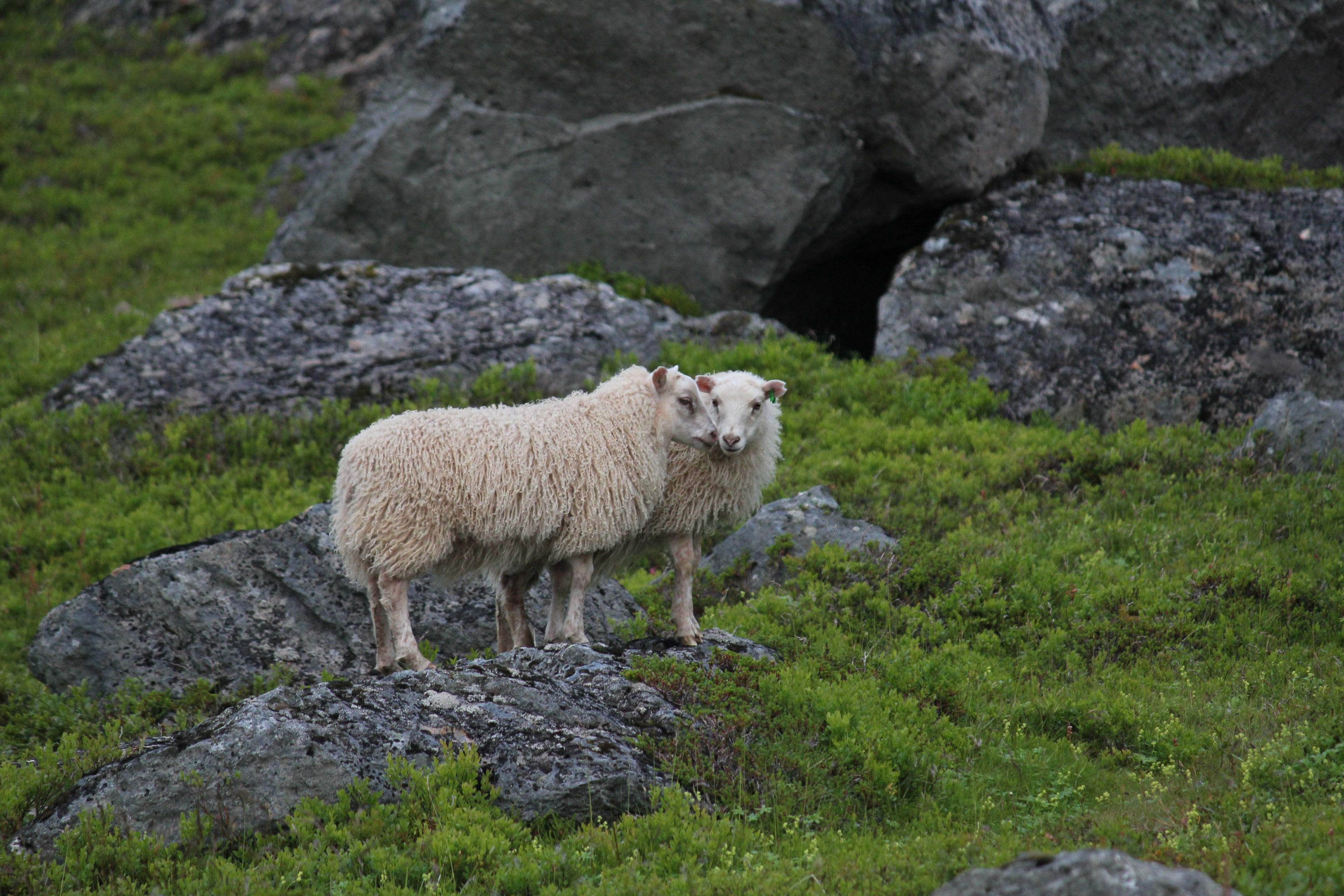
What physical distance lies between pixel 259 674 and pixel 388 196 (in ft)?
28.2

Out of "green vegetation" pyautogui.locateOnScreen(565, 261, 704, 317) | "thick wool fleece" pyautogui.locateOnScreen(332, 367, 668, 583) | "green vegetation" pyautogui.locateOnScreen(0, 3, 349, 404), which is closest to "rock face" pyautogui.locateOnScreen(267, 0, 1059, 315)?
"green vegetation" pyautogui.locateOnScreen(565, 261, 704, 317)

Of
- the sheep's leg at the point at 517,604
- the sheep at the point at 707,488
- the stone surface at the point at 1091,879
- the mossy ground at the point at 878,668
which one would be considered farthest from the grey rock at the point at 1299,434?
the sheep's leg at the point at 517,604

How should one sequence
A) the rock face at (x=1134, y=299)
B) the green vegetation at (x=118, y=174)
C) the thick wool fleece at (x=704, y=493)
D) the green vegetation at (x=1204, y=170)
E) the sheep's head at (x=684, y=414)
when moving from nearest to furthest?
the sheep's head at (x=684, y=414) → the thick wool fleece at (x=704, y=493) → the rock face at (x=1134, y=299) → the green vegetation at (x=1204, y=170) → the green vegetation at (x=118, y=174)

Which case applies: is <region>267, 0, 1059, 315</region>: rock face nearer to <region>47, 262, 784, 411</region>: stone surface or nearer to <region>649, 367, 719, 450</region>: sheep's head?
<region>47, 262, 784, 411</region>: stone surface

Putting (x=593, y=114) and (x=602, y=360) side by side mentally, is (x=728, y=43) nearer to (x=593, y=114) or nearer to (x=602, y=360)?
(x=593, y=114)

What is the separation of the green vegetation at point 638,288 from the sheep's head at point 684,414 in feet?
20.8

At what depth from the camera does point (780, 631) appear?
8.70 metres

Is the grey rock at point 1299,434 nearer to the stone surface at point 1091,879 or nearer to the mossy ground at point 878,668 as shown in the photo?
the mossy ground at point 878,668

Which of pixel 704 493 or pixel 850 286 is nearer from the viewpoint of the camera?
pixel 704 493

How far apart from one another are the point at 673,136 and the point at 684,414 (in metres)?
7.87

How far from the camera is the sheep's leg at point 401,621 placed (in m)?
7.84

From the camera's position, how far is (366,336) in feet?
Answer: 45.9

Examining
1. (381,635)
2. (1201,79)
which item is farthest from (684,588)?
(1201,79)

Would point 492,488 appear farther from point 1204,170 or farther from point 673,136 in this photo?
point 1204,170
